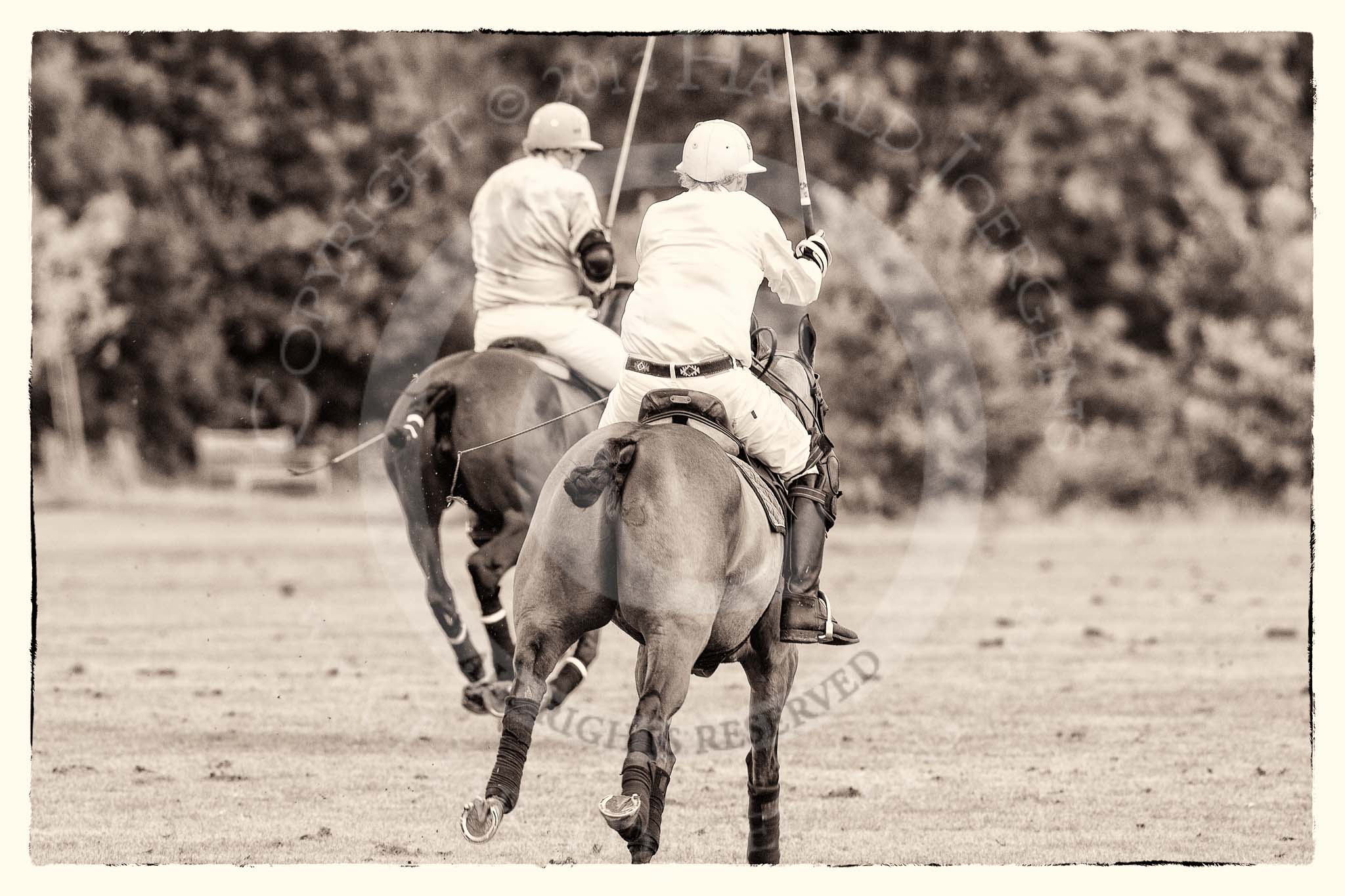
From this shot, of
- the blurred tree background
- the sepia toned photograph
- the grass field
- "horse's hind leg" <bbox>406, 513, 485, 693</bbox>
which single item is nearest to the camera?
the sepia toned photograph

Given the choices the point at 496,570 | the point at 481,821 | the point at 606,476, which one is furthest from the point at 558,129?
the point at 481,821

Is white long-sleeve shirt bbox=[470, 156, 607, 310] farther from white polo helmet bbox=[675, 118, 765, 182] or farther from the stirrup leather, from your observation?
the stirrup leather

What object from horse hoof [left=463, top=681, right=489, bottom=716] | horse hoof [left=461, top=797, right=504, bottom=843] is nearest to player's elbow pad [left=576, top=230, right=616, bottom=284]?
horse hoof [left=463, top=681, right=489, bottom=716]

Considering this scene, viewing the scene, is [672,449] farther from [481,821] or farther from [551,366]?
[551,366]

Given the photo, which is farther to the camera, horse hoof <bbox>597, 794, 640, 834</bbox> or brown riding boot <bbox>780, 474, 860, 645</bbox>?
brown riding boot <bbox>780, 474, 860, 645</bbox>

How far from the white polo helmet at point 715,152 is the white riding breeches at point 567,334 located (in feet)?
9.96

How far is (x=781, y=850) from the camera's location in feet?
28.7

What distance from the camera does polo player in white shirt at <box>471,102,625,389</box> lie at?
37.3 ft

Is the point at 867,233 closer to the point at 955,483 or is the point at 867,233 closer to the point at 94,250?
the point at 955,483

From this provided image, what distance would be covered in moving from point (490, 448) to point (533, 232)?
1392mm

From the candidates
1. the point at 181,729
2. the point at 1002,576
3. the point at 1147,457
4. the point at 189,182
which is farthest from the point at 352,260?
the point at 181,729

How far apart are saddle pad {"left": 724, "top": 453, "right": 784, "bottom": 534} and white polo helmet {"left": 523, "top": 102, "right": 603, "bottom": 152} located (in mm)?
3936

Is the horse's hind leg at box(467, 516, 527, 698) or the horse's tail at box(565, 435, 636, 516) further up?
the horse's tail at box(565, 435, 636, 516)

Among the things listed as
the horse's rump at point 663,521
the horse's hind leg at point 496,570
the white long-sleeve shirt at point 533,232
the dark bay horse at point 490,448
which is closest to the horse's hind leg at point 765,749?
the horse's rump at point 663,521
